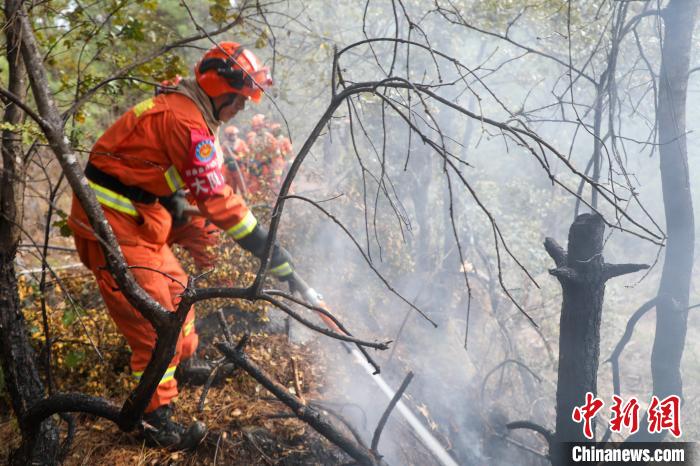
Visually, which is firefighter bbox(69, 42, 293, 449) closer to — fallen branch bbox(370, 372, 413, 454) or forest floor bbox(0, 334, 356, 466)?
forest floor bbox(0, 334, 356, 466)

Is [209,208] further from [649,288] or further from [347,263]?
[649,288]

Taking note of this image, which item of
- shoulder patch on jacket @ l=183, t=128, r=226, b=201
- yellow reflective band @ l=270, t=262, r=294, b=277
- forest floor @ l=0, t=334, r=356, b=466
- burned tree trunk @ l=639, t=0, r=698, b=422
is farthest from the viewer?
burned tree trunk @ l=639, t=0, r=698, b=422

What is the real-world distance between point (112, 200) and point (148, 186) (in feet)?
0.75

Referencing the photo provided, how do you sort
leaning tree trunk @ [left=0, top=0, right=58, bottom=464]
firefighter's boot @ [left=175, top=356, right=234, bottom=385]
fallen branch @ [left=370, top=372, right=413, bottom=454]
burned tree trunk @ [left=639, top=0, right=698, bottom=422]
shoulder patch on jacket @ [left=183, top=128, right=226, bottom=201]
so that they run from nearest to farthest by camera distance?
1. leaning tree trunk @ [left=0, top=0, right=58, bottom=464]
2. shoulder patch on jacket @ [left=183, top=128, right=226, bottom=201]
3. fallen branch @ [left=370, top=372, right=413, bottom=454]
4. firefighter's boot @ [left=175, top=356, right=234, bottom=385]
5. burned tree trunk @ [left=639, top=0, right=698, bottom=422]

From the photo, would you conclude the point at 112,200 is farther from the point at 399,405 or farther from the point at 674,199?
the point at 674,199

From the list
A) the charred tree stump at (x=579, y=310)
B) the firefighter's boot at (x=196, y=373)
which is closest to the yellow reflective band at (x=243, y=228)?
the firefighter's boot at (x=196, y=373)

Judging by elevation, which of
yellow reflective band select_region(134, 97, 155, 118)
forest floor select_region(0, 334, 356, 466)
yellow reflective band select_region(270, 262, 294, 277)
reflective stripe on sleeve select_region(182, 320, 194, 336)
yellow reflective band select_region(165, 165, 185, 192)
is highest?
yellow reflective band select_region(134, 97, 155, 118)

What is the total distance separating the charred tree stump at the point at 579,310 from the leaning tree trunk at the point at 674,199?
1553 mm

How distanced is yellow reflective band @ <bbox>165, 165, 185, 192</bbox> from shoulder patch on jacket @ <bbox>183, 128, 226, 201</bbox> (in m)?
0.12

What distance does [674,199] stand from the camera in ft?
13.6

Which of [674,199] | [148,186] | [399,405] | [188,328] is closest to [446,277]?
[399,405]

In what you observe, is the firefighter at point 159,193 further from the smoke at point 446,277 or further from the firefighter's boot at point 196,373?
the smoke at point 446,277

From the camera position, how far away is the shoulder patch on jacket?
294 cm

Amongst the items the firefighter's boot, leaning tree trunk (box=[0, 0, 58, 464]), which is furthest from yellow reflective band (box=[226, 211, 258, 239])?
leaning tree trunk (box=[0, 0, 58, 464])
